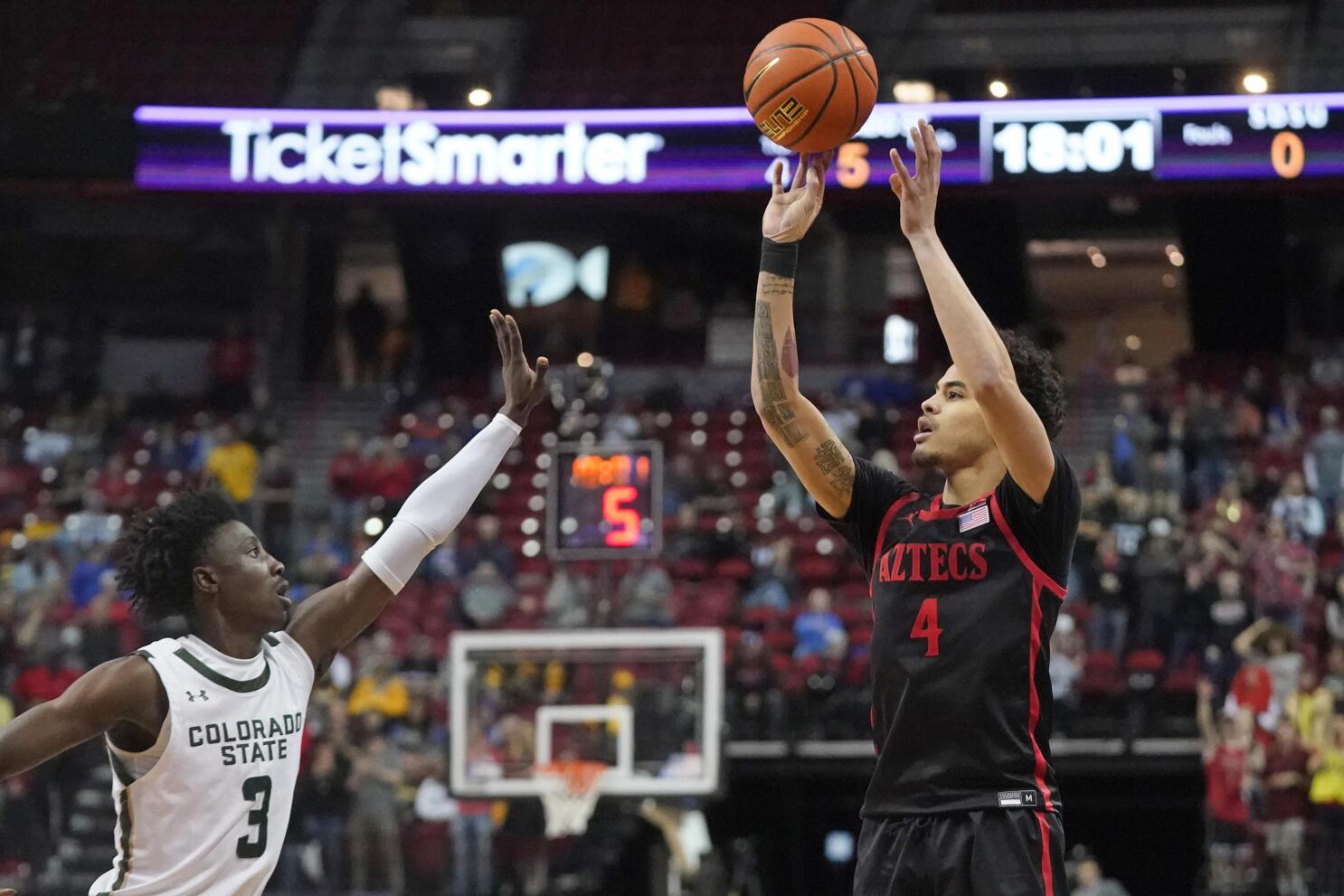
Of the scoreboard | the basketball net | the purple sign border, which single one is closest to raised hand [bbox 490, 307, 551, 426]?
the basketball net

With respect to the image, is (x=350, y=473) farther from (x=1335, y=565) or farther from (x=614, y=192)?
(x=1335, y=565)

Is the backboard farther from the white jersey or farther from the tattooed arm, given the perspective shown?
the white jersey

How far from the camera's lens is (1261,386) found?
736 inches

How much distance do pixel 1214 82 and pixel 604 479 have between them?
9.92 m

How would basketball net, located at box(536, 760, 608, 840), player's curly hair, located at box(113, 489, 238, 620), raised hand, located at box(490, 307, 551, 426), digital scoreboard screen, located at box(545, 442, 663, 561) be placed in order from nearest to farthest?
player's curly hair, located at box(113, 489, 238, 620)
raised hand, located at box(490, 307, 551, 426)
digital scoreboard screen, located at box(545, 442, 663, 561)
basketball net, located at box(536, 760, 608, 840)

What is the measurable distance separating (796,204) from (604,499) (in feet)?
26.7

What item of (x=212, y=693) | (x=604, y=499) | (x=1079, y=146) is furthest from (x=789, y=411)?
(x=1079, y=146)

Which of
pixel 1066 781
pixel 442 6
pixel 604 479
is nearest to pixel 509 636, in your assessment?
pixel 604 479

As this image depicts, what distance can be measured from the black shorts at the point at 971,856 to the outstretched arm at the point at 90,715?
65.0 inches

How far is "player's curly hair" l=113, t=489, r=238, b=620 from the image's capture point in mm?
4527

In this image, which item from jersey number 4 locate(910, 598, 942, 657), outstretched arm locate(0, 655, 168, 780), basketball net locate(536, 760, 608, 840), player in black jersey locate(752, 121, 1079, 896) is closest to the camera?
outstretched arm locate(0, 655, 168, 780)

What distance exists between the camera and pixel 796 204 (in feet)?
15.4

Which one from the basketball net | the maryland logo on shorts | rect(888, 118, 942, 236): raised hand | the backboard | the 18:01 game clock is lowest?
the basketball net

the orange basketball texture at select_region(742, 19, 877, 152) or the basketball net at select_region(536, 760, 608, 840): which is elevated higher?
the orange basketball texture at select_region(742, 19, 877, 152)
